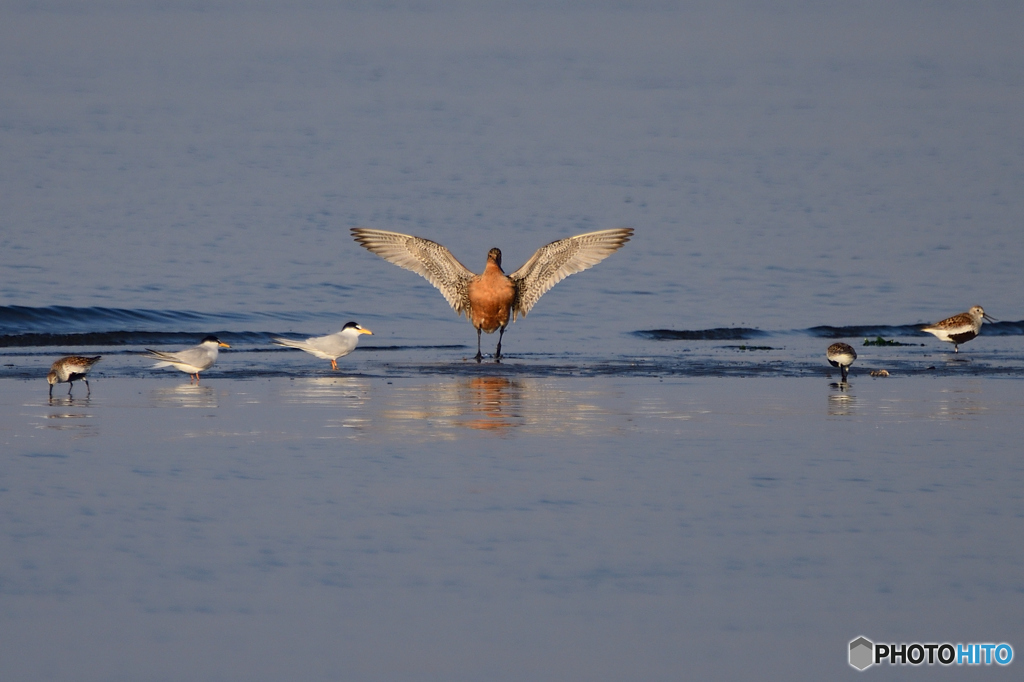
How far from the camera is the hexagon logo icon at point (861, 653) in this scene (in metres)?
5.20

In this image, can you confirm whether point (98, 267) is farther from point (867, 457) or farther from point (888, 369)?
point (867, 457)

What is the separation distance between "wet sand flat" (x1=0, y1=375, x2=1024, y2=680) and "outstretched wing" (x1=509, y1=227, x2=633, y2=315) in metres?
7.44

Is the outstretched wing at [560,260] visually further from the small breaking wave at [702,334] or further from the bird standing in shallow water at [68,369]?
the bird standing in shallow water at [68,369]

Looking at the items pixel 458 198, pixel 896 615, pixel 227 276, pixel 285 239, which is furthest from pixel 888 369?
pixel 458 198

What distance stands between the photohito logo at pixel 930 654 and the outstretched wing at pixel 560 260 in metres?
12.8

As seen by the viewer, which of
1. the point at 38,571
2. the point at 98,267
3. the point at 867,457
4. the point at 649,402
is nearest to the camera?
the point at 38,571

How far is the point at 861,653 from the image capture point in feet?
17.3

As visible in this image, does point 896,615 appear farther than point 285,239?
No

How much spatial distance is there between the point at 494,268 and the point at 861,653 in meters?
13.0

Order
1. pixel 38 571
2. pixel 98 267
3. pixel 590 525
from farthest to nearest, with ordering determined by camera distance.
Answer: pixel 98 267 → pixel 590 525 → pixel 38 571

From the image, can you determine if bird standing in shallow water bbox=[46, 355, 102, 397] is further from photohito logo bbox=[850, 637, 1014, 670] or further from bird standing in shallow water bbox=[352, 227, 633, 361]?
photohito logo bbox=[850, 637, 1014, 670]

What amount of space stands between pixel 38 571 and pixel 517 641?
216cm

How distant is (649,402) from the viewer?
11.9 metres

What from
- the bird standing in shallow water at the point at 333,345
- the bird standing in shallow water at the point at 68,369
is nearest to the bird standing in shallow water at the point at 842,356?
the bird standing in shallow water at the point at 333,345
